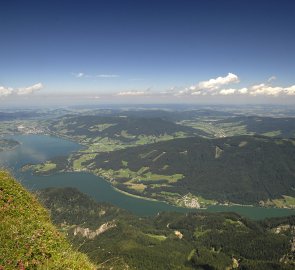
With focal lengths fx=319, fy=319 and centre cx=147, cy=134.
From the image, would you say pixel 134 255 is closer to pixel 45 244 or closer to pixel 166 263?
pixel 166 263

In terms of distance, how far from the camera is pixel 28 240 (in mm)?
16344

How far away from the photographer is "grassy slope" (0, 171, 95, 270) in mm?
15023

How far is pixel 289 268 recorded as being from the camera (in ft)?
526

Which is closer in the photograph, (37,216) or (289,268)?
(37,216)

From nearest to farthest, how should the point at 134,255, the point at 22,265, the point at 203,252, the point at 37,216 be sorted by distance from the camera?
1. the point at 22,265
2. the point at 37,216
3. the point at 134,255
4. the point at 203,252

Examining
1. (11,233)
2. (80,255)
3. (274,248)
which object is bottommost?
(274,248)

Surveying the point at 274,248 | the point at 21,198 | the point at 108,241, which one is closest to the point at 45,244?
the point at 21,198

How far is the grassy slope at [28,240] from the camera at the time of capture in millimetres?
15023

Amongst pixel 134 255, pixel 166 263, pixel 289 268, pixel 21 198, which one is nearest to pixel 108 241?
pixel 134 255

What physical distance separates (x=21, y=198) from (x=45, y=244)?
5.82m

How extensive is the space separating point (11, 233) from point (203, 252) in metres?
186

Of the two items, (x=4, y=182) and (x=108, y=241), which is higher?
(x=4, y=182)

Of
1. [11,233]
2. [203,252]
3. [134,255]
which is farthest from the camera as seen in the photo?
[203,252]

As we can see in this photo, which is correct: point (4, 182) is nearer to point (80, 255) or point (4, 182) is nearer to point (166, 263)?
point (80, 255)
